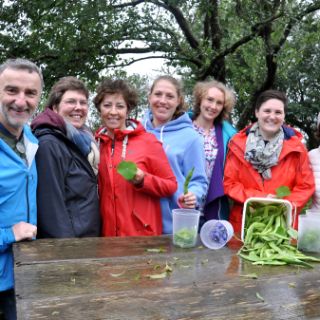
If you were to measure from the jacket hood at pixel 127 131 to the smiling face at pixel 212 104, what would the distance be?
85cm

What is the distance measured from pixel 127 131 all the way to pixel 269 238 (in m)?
1.24

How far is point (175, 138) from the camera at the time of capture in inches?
138

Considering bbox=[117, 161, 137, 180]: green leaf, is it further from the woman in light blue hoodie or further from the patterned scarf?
the patterned scarf

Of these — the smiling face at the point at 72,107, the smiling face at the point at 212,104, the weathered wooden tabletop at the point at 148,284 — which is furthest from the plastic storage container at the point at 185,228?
the smiling face at the point at 212,104

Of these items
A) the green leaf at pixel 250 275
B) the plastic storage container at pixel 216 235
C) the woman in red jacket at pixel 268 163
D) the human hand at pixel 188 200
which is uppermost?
the woman in red jacket at pixel 268 163

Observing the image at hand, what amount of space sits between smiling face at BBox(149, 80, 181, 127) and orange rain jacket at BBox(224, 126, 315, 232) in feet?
2.06

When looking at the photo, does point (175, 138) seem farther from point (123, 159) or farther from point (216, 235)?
point (216, 235)

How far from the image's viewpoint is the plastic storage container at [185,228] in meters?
2.53

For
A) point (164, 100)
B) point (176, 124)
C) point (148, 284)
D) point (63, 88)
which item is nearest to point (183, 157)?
point (176, 124)

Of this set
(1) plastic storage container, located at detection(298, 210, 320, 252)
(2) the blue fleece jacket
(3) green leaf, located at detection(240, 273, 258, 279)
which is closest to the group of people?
(2) the blue fleece jacket

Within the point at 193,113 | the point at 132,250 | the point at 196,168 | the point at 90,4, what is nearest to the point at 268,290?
the point at 132,250

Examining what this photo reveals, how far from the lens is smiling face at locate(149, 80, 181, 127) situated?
359 cm

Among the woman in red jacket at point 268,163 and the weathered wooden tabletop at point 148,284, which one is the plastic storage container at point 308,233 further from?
the woman in red jacket at point 268,163

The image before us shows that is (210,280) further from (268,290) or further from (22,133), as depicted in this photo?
(22,133)
